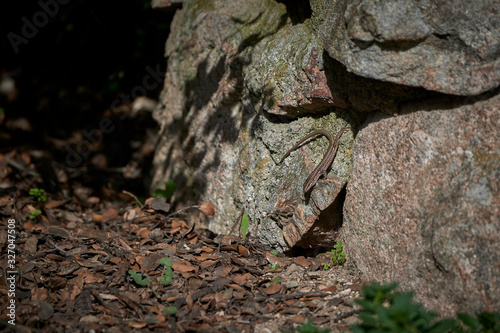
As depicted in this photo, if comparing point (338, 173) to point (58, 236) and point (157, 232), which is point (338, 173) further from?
point (58, 236)

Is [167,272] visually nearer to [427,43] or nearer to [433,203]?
[433,203]

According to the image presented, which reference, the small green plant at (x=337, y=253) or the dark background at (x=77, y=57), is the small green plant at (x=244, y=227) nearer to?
the small green plant at (x=337, y=253)

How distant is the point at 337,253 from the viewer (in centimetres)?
369

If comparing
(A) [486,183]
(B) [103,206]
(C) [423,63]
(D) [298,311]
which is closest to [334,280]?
(D) [298,311]

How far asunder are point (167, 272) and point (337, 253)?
1335 mm

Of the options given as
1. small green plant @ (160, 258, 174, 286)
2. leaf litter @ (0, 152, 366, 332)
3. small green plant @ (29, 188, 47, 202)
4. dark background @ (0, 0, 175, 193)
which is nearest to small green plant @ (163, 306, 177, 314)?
leaf litter @ (0, 152, 366, 332)

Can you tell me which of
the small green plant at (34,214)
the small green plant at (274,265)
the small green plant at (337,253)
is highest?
the small green plant at (337,253)

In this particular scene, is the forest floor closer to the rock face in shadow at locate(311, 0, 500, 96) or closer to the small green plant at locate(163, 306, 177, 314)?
the small green plant at locate(163, 306, 177, 314)

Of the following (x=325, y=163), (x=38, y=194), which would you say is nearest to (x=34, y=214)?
(x=38, y=194)

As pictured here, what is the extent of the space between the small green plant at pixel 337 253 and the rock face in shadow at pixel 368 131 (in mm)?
134

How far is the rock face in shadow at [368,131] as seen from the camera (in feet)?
8.85

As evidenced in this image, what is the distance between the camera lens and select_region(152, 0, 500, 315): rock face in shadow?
8.85 ft

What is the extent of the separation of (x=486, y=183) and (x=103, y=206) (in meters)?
4.50

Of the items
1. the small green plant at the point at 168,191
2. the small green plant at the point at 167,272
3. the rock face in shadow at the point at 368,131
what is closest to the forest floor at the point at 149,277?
the small green plant at the point at 167,272
